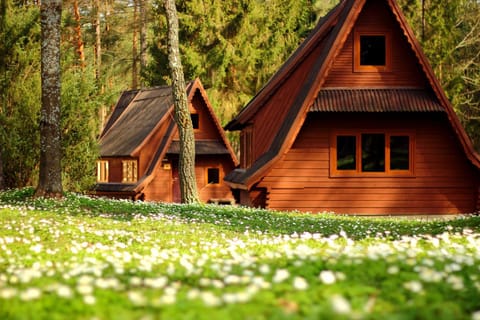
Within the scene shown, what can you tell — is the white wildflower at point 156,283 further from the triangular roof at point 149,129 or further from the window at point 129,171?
the window at point 129,171

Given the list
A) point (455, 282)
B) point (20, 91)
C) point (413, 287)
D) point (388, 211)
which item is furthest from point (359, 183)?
point (413, 287)

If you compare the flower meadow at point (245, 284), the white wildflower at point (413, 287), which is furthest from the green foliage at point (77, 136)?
the white wildflower at point (413, 287)

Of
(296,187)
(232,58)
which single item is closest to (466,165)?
(296,187)

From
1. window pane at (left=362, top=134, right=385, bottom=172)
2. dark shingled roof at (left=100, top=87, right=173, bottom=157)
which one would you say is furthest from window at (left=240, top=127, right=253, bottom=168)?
dark shingled roof at (left=100, top=87, right=173, bottom=157)

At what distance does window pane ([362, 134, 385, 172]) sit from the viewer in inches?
1104

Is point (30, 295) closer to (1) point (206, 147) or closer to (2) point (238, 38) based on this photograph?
(1) point (206, 147)

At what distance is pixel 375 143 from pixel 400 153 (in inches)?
42.4

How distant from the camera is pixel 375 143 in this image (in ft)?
92.0

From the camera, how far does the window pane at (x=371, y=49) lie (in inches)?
1104

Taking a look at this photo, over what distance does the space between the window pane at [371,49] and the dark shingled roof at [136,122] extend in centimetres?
1777

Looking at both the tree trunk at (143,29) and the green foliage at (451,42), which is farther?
the tree trunk at (143,29)

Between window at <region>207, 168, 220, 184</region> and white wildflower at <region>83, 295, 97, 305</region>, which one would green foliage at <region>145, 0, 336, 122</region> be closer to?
window at <region>207, 168, 220, 184</region>

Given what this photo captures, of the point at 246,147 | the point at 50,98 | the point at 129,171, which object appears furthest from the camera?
the point at 129,171

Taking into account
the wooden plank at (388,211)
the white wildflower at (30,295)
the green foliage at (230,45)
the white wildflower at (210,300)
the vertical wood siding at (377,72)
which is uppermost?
the green foliage at (230,45)
